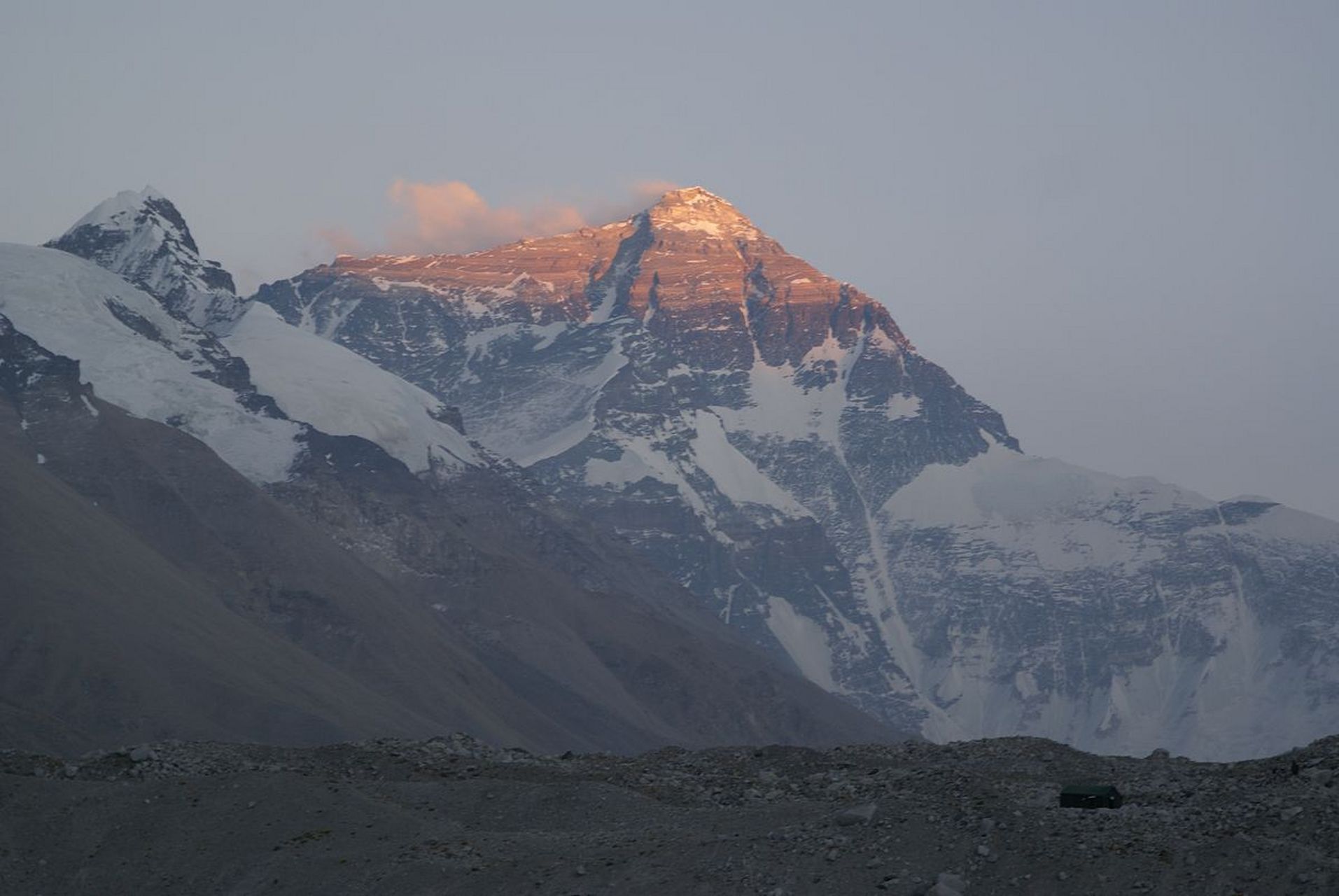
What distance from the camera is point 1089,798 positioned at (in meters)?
47.4

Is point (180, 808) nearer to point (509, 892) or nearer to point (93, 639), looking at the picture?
point (509, 892)

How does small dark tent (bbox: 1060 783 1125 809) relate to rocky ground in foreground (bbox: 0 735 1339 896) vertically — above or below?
above

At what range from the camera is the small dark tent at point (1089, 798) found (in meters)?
47.4

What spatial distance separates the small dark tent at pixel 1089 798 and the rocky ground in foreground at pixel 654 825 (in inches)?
19.7

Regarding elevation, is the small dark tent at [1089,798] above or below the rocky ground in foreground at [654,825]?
above

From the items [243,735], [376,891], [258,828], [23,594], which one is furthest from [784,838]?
[23,594]

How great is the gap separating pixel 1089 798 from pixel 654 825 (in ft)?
30.1

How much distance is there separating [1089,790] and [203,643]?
153m

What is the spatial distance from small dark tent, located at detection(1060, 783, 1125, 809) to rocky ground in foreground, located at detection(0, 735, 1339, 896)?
19.7 inches

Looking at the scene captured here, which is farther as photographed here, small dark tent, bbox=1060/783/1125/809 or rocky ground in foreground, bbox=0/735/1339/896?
small dark tent, bbox=1060/783/1125/809

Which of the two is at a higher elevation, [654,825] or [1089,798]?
[1089,798]

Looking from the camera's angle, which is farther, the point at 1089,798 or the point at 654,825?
the point at 654,825

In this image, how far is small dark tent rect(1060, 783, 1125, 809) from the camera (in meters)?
47.4

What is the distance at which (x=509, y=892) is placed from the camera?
45.4 m
